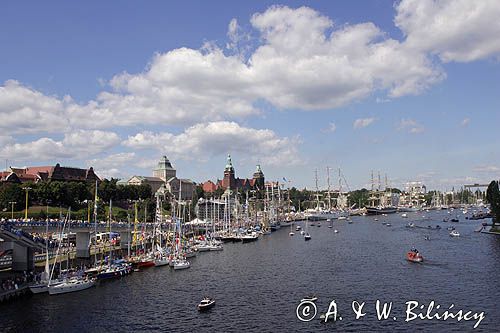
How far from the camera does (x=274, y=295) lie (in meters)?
71.1

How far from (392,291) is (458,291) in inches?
377

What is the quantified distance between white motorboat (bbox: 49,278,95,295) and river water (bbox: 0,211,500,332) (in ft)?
4.71

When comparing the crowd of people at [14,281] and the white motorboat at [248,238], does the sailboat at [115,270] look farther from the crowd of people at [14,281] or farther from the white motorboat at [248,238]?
the white motorboat at [248,238]

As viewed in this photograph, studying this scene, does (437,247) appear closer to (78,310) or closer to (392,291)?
(392,291)

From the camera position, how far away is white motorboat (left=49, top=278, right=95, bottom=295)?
234 feet

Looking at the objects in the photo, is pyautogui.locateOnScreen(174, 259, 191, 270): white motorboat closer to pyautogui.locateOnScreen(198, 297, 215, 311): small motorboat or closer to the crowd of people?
the crowd of people

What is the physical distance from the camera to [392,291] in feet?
237

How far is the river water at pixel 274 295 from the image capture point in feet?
183

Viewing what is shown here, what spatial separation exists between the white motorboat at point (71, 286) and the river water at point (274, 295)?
144 centimetres

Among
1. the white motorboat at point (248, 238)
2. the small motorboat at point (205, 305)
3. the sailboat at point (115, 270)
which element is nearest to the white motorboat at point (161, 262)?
the sailboat at point (115, 270)

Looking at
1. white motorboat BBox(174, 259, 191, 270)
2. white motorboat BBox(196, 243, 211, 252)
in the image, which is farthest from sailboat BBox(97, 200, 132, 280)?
white motorboat BBox(196, 243, 211, 252)

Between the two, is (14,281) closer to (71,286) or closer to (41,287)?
(41,287)

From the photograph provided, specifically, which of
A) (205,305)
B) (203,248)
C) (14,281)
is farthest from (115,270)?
(203,248)

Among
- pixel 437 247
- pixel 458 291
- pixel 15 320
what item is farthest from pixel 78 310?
pixel 437 247
